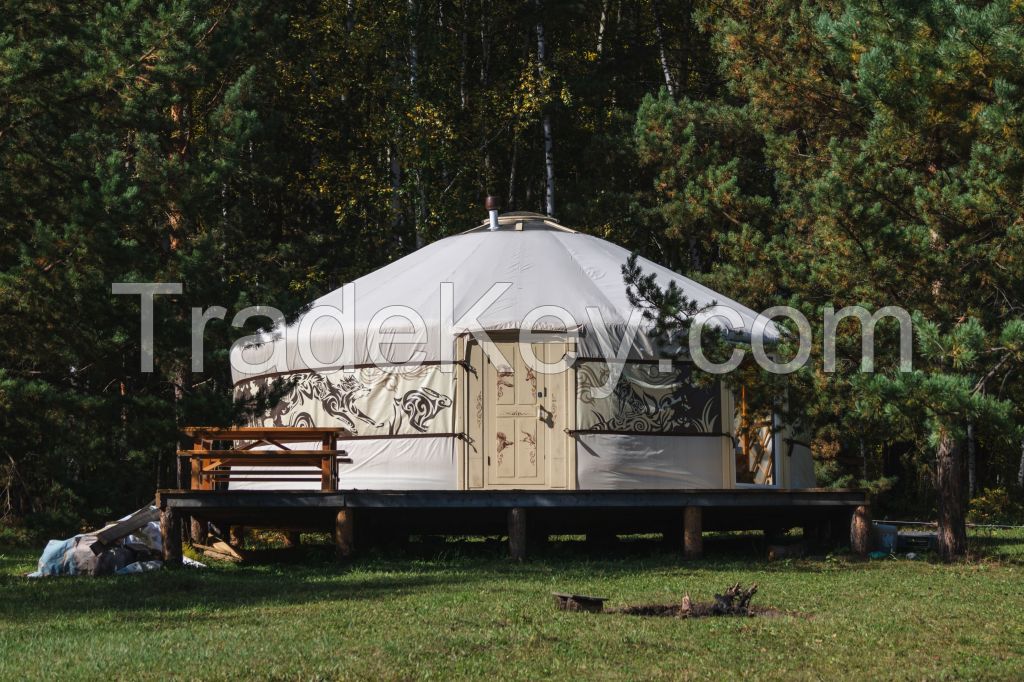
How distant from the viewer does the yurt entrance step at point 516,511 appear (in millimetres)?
9516

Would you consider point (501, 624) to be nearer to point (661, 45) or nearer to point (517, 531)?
point (517, 531)

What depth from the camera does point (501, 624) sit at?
652 cm

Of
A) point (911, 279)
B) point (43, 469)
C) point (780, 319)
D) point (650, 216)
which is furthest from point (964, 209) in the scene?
point (650, 216)

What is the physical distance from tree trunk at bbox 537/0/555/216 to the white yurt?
6.77 metres

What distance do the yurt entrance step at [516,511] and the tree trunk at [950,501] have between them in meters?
0.56

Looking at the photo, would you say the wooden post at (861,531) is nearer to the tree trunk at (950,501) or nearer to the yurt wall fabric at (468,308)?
the tree trunk at (950,501)

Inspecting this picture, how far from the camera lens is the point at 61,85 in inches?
371

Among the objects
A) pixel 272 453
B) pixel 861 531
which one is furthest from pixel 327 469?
pixel 861 531

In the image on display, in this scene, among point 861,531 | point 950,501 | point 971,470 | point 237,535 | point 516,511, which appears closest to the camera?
point 516,511

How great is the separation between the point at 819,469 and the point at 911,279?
5.32m

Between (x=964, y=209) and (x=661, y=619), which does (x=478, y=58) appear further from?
(x=661, y=619)

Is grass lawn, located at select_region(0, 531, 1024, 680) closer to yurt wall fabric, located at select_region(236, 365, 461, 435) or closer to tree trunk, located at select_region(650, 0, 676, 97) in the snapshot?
yurt wall fabric, located at select_region(236, 365, 461, 435)

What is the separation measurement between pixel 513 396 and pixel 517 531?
136 cm

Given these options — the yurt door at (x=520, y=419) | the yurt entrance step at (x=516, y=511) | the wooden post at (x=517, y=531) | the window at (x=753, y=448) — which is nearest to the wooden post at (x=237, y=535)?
the yurt entrance step at (x=516, y=511)
